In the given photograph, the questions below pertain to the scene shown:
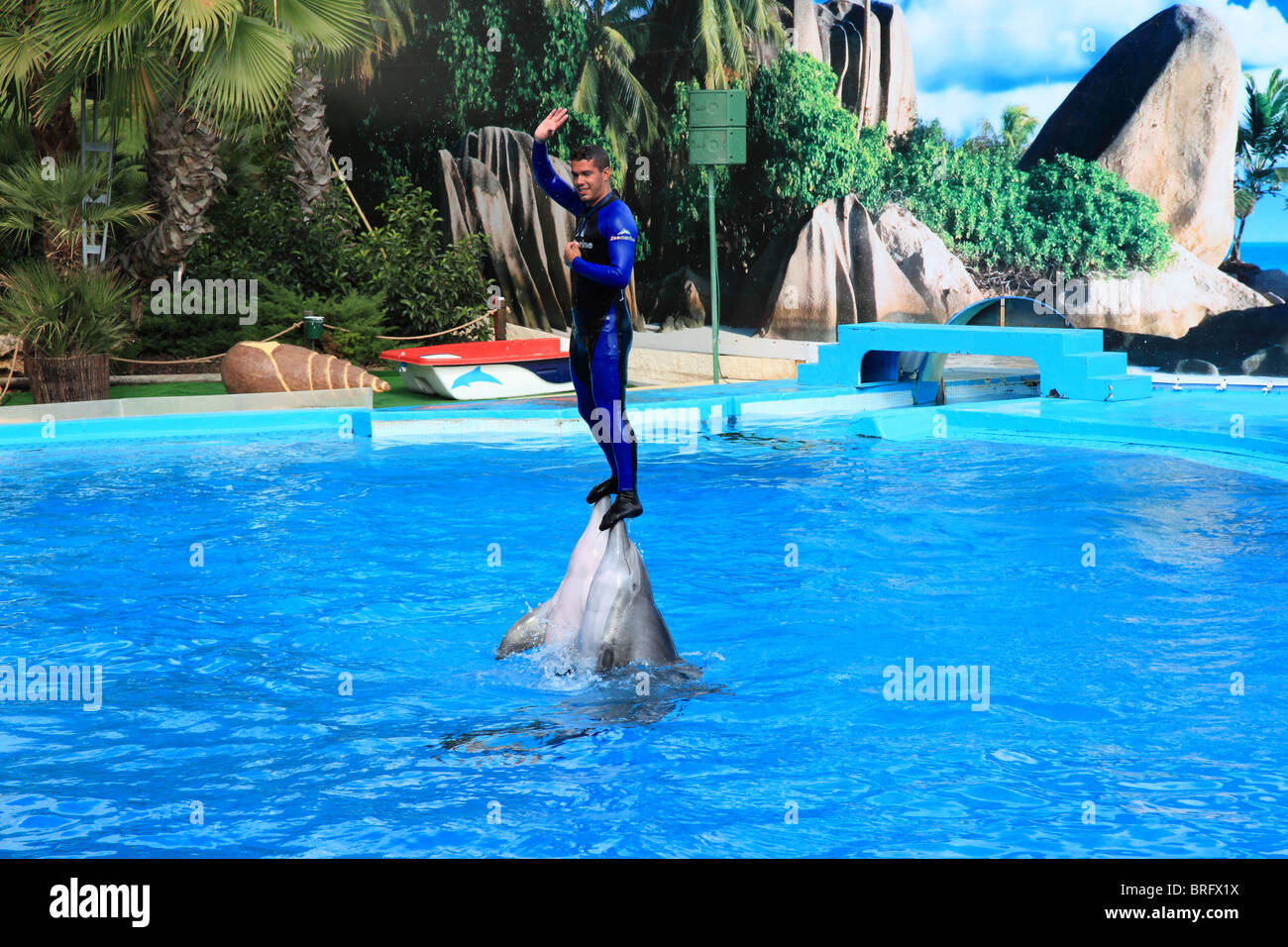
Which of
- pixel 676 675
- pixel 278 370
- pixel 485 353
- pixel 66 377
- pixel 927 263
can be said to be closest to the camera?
pixel 676 675

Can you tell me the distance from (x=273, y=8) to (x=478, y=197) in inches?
242

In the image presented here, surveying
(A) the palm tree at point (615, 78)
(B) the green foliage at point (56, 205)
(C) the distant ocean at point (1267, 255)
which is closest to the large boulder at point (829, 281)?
(A) the palm tree at point (615, 78)

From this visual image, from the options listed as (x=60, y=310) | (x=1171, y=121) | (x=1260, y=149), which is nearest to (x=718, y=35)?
(x=1171, y=121)

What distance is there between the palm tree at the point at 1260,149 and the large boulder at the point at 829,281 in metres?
3.67

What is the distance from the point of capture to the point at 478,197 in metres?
17.6

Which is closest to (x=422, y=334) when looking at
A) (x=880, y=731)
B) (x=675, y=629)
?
(x=675, y=629)

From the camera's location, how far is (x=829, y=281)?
52.0ft

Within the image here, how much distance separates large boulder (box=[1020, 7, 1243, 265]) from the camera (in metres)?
13.9

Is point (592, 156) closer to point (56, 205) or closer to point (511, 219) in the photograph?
point (56, 205)

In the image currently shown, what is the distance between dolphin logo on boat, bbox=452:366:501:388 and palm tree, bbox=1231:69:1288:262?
8273 mm

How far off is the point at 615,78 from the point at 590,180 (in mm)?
13001

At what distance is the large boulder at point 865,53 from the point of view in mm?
15500
